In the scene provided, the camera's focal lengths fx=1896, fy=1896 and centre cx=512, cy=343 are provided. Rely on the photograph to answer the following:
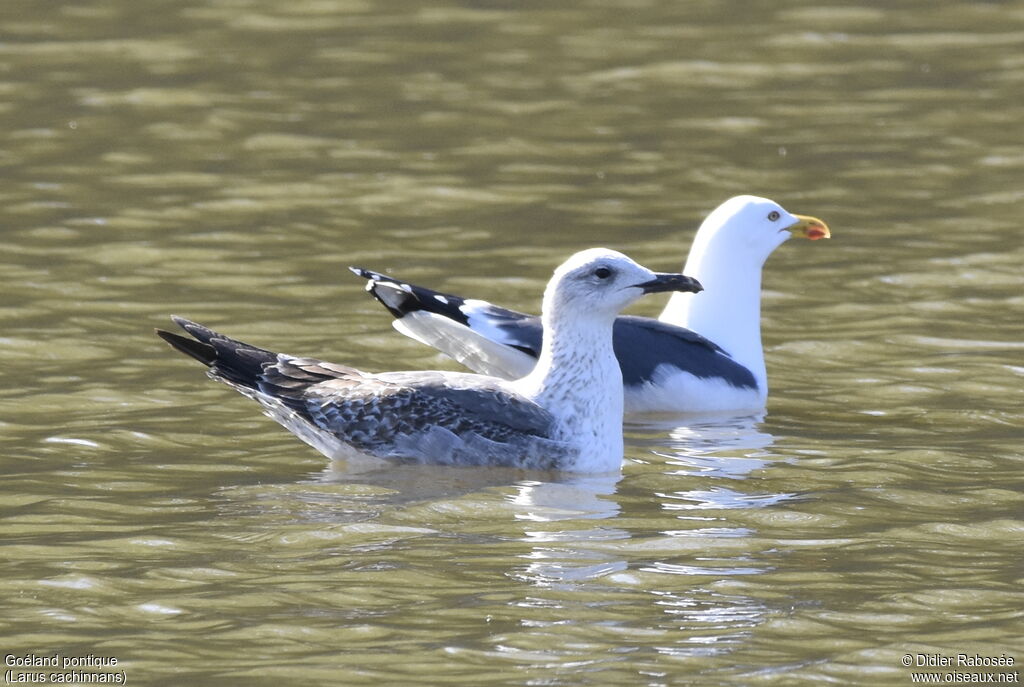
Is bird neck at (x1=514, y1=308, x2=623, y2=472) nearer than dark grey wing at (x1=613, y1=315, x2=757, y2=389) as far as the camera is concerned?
Yes

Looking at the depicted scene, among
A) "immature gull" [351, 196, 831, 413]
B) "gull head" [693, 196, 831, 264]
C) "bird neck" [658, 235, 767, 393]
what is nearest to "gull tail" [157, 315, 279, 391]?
"immature gull" [351, 196, 831, 413]

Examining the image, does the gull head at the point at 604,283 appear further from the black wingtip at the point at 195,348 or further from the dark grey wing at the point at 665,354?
the black wingtip at the point at 195,348

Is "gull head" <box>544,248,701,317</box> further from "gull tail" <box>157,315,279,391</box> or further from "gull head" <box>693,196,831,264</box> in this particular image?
"gull head" <box>693,196,831,264</box>

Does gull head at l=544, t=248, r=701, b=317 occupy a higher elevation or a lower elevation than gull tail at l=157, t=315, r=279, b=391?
higher

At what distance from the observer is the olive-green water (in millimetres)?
6668

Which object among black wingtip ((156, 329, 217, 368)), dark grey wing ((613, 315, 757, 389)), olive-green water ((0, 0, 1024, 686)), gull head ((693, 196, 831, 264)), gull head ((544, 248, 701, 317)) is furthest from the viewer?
gull head ((693, 196, 831, 264))

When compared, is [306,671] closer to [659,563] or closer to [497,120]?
[659,563]

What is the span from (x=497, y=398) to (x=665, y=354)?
1664mm

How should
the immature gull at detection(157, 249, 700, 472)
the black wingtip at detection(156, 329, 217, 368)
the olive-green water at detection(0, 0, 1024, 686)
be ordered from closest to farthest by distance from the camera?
1. the olive-green water at detection(0, 0, 1024, 686)
2. the immature gull at detection(157, 249, 700, 472)
3. the black wingtip at detection(156, 329, 217, 368)

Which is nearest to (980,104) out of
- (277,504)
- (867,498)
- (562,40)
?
(562,40)

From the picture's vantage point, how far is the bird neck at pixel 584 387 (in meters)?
8.99

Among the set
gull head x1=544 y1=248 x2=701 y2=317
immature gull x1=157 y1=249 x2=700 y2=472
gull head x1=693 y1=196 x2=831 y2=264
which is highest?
gull head x1=693 y1=196 x2=831 y2=264

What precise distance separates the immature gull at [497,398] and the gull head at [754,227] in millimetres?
2266

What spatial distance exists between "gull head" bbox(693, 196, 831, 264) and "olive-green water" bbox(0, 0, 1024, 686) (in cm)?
70
